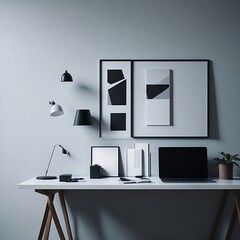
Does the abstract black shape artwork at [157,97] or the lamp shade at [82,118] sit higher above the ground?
the abstract black shape artwork at [157,97]

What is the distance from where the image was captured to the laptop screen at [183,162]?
292 cm

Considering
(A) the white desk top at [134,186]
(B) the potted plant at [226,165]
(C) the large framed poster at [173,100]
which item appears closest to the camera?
(A) the white desk top at [134,186]

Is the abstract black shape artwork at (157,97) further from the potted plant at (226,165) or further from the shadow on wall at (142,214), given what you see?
the shadow on wall at (142,214)

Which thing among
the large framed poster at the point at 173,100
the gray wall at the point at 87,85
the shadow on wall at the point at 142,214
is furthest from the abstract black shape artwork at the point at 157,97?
the shadow on wall at the point at 142,214

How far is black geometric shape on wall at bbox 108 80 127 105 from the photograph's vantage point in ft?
10.1

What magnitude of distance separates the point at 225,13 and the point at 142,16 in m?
0.77

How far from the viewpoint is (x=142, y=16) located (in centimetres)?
310

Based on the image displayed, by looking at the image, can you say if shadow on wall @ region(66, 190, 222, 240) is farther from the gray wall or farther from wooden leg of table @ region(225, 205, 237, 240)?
wooden leg of table @ region(225, 205, 237, 240)

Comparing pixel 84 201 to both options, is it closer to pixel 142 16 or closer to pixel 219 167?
pixel 219 167

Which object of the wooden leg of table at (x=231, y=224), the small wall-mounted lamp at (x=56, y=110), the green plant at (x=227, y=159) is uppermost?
the small wall-mounted lamp at (x=56, y=110)

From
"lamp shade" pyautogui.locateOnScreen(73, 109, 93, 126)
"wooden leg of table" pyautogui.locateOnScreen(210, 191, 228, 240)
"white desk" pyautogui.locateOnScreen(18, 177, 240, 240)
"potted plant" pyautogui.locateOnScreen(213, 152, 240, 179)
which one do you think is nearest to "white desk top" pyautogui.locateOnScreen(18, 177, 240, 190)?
"white desk" pyautogui.locateOnScreen(18, 177, 240, 240)

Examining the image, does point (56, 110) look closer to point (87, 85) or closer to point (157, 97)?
point (87, 85)

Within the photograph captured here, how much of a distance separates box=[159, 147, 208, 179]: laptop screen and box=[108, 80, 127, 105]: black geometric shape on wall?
56 cm

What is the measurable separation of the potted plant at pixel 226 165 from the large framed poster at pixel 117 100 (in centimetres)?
84
